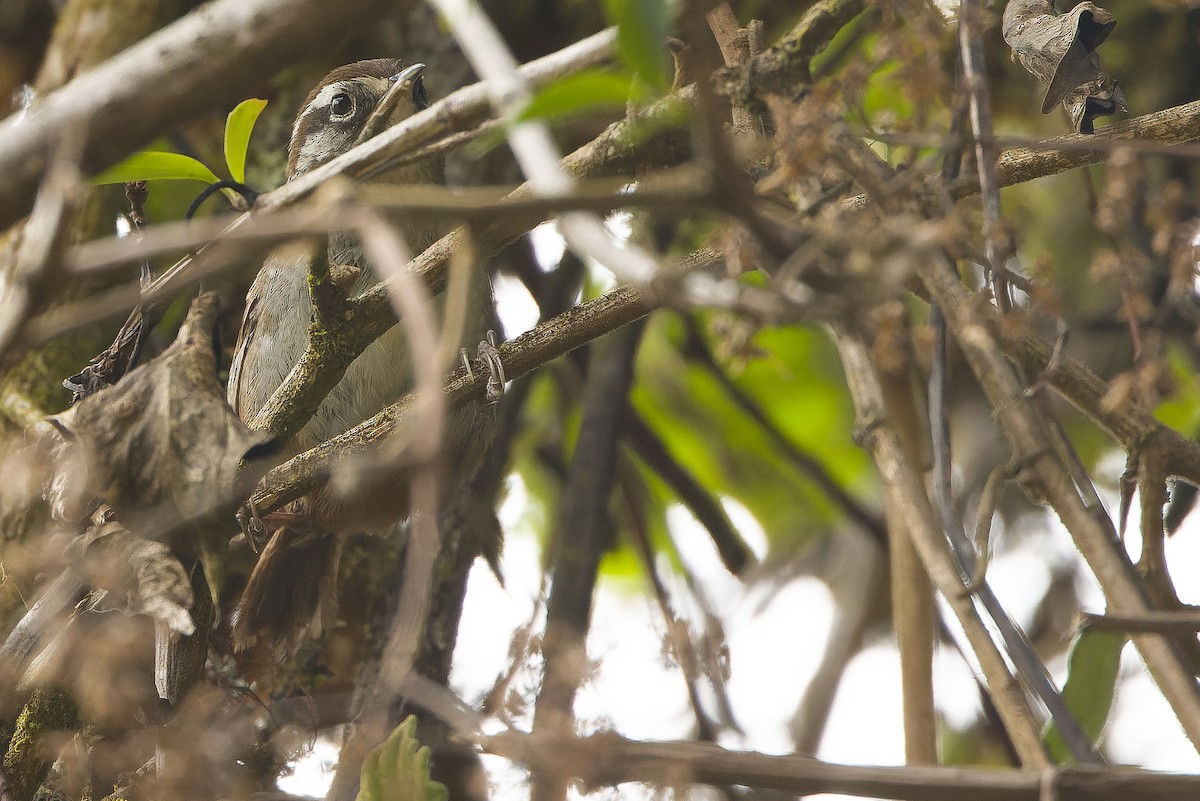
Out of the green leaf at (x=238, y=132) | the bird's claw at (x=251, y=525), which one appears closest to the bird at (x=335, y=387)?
the bird's claw at (x=251, y=525)

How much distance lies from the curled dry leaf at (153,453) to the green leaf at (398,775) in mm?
352

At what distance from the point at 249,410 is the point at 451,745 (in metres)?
1.02

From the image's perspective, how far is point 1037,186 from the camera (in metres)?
3.40

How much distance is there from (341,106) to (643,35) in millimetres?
2332

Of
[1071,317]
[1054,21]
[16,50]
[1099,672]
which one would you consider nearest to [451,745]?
[1099,672]

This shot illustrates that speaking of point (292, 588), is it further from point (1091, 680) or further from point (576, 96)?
point (576, 96)

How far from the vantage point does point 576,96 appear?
3.38ft

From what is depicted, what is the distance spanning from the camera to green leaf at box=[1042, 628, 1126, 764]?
147 centimetres

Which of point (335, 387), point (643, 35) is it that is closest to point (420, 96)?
point (335, 387)

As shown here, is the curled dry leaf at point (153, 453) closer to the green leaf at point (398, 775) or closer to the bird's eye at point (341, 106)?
the green leaf at point (398, 775)

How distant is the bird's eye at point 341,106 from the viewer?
10.1 ft

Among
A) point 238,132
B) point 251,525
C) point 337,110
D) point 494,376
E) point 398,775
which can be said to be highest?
point 337,110

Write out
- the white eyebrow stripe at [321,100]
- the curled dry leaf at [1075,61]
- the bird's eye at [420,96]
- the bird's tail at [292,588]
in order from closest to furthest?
the curled dry leaf at [1075,61]
the bird's tail at [292,588]
the bird's eye at [420,96]
the white eyebrow stripe at [321,100]

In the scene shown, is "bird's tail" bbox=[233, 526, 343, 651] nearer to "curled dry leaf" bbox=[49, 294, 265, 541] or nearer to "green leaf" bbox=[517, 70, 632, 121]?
"curled dry leaf" bbox=[49, 294, 265, 541]
